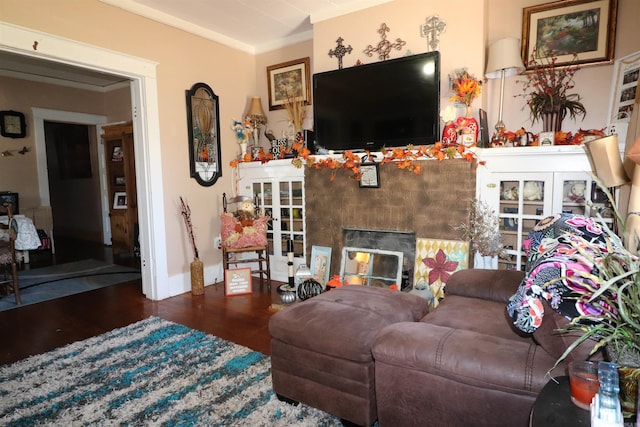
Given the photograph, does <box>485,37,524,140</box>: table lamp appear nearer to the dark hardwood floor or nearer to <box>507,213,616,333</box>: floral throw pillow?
<box>507,213,616,333</box>: floral throw pillow

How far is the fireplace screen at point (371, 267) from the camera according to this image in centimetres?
321

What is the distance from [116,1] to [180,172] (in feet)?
5.06

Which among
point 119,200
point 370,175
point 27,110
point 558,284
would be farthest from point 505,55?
point 27,110

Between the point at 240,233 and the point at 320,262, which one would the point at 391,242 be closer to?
the point at 320,262

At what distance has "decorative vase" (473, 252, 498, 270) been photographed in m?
2.93

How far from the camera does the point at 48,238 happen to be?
18.9ft

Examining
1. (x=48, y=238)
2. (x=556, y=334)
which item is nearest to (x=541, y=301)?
(x=556, y=334)

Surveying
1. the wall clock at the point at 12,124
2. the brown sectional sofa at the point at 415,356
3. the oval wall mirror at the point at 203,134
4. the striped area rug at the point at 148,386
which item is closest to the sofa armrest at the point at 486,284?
the brown sectional sofa at the point at 415,356

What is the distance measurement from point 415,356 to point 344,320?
41 cm

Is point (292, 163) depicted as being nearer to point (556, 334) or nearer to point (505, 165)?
point (505, 165)

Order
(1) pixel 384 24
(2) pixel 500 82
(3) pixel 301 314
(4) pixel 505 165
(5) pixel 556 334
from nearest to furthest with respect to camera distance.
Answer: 1. (5) pixel 556 334
2. (3) pixel 301 314
3. (4) pixel 505 165
4. (2) pixel 500 82
5. (1) pixel 384 24

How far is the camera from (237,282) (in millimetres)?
3746

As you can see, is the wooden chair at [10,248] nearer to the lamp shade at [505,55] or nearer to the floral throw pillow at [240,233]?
the floral throw pillow at [240,233]

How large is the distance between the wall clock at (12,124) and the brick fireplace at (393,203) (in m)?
4.62
